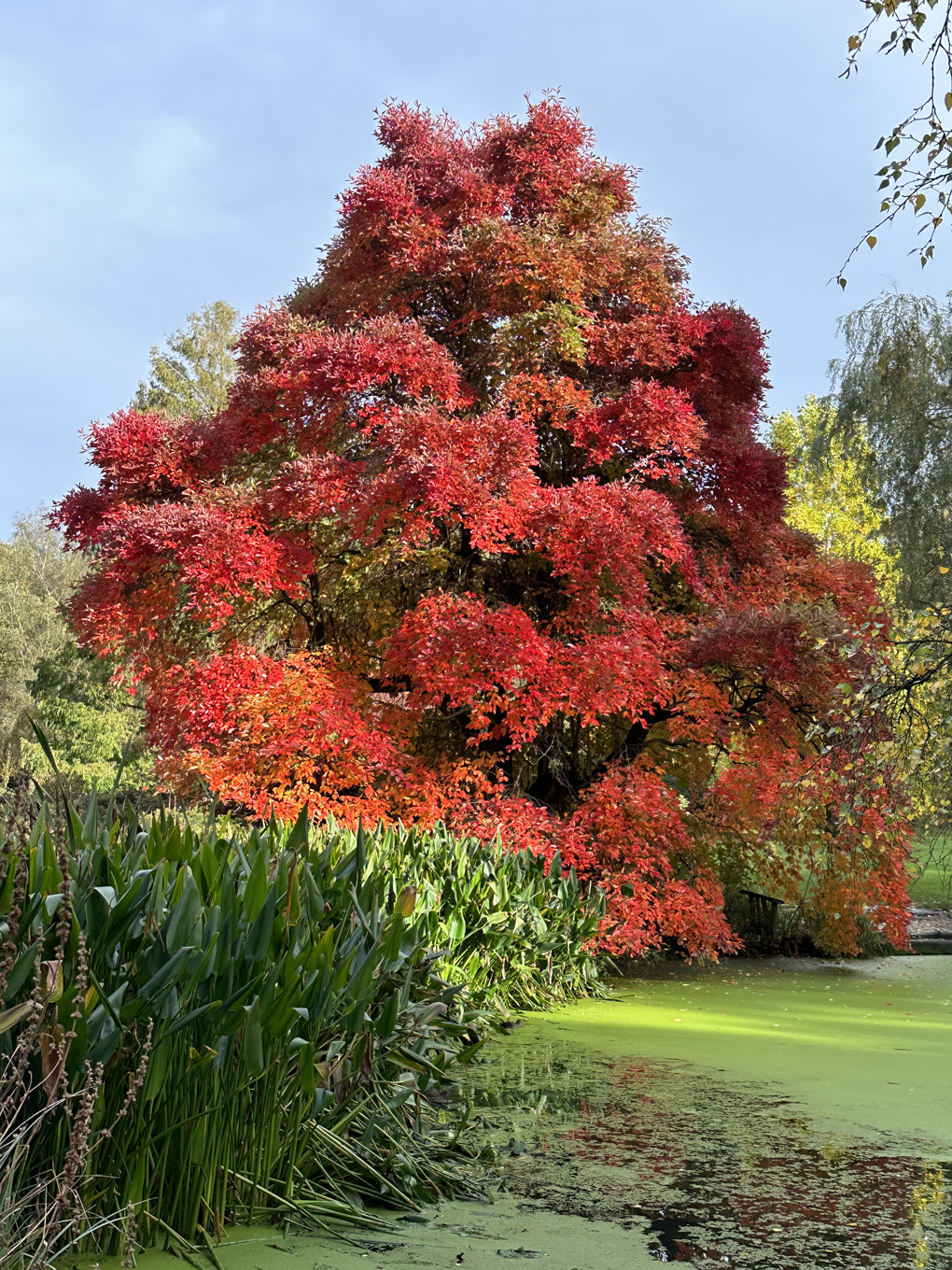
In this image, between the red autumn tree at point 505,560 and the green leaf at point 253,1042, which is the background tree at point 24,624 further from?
the green leaf at point 253,1042

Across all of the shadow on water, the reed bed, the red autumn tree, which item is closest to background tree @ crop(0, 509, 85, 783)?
the red autumn tree

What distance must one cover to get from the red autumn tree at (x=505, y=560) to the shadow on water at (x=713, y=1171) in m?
2.96

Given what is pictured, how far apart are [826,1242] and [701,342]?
26.7 ft

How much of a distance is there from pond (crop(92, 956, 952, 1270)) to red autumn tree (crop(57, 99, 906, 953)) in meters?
1.79

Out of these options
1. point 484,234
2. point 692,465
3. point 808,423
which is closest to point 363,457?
point 484,234

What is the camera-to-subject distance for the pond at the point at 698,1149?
9.05 ft

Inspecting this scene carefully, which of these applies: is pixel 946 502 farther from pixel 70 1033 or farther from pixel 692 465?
pixel 70 1033

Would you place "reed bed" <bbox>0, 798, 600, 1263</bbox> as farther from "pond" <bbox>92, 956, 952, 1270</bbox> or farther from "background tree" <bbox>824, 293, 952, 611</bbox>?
"background tree" <bbox>824, 293, 952, 611</bbox>

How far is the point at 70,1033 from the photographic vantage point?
2111 millimetres

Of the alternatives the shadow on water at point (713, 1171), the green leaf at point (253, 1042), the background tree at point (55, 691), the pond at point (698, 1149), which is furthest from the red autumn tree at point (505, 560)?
the background tree at point (55, 691)

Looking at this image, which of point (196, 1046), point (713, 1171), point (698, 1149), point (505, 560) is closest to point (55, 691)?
point (505, 560)

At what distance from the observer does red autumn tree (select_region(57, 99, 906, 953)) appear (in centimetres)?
782

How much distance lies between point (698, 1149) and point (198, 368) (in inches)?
887

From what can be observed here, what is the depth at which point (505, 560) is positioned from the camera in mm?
9641
